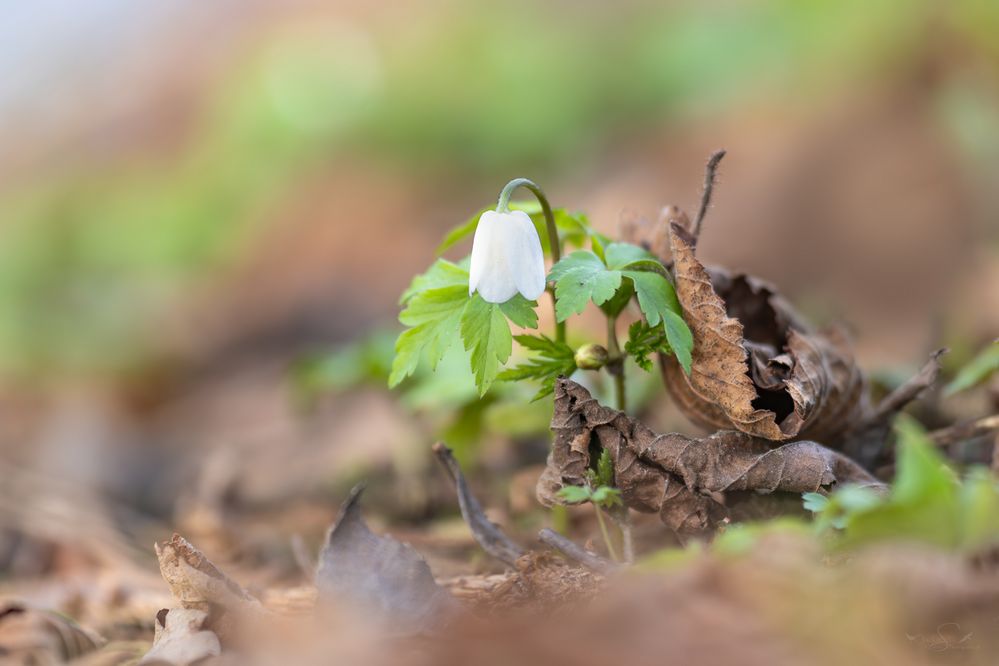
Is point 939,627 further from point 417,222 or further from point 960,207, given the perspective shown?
point 417,222

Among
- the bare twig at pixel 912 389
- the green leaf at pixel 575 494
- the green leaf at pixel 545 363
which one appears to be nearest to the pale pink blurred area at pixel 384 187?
the bare twig at pixel 912 389

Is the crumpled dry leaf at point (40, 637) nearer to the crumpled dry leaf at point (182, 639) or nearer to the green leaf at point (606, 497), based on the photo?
the crumpled dry leaf at point (182, 639)

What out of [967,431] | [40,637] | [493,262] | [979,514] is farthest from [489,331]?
[967,431]

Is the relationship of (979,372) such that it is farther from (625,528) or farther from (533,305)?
(533,305)

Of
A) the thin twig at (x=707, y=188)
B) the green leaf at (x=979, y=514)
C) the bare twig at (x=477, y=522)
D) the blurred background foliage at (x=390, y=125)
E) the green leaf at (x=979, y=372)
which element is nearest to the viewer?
the green leaf at (x=979, y=514)

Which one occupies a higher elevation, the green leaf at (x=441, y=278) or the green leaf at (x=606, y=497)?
the green leaf at (x=441, y=278)

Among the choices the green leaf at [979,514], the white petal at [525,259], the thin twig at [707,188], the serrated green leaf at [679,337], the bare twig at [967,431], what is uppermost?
the thin twig at [707,188]

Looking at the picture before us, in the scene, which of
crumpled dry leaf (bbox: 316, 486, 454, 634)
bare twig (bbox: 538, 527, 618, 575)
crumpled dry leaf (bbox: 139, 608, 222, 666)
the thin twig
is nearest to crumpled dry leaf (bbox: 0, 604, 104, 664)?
crumpled dry leaf (bbox: 139, 608, 222, 666)
